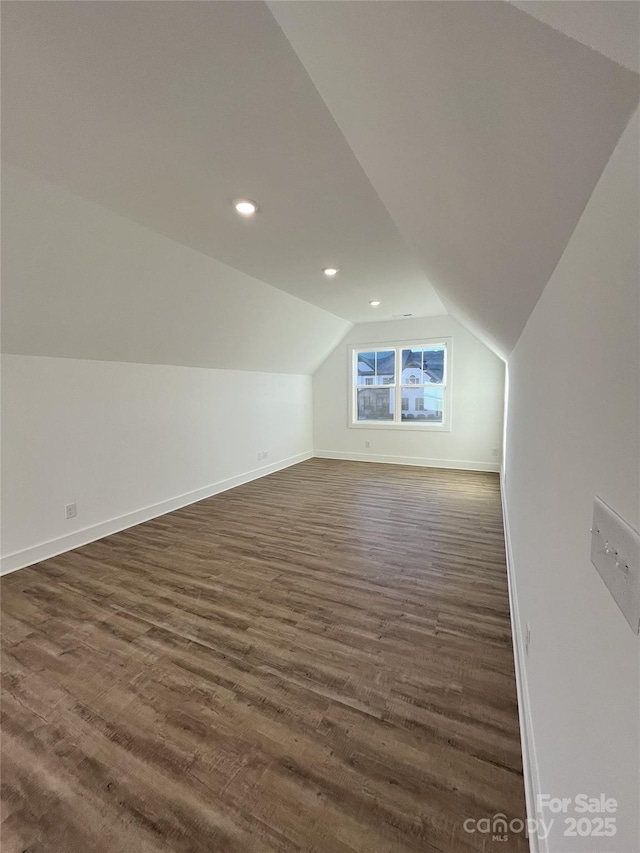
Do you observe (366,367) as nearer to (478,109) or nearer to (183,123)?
(183,123)

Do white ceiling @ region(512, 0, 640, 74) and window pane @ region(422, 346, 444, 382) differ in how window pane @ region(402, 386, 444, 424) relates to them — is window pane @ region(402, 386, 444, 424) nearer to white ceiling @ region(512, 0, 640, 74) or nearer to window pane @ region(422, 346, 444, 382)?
window pane @ region(422, 346, 444, 382)

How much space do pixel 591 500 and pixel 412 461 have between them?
19.0 ft

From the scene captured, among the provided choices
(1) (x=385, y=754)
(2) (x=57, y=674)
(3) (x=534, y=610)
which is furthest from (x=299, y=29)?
(2) (x=57, y=674)

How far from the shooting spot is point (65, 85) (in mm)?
1287

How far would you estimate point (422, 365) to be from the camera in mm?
6176

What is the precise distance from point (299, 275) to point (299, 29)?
99.0 inches

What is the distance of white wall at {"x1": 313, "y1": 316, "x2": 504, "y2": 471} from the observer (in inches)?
223

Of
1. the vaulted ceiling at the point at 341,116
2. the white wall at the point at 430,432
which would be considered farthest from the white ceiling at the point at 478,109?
the white wall at the point at 430,432

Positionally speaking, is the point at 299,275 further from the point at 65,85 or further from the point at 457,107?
the point at 457,107

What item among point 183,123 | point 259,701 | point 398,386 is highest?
point 183,123

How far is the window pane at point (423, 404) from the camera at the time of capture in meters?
6.12

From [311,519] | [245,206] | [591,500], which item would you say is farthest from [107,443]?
[591,500]

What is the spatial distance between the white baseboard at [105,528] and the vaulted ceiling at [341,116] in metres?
2.63

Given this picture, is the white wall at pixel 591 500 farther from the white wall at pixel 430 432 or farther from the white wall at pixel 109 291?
the white wall at pixel 430 432
